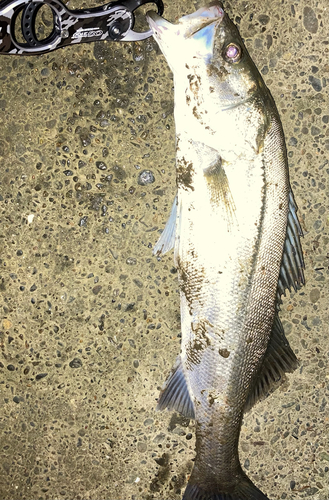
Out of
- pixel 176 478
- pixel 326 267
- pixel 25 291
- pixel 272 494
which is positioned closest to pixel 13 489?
pixel 176 478

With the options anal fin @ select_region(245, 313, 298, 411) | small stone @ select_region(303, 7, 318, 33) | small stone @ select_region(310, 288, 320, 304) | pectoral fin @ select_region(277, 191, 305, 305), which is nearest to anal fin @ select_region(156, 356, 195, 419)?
anal fin @ select_region(245, 313, 298, 411)

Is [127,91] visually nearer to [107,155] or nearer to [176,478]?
[107,155]

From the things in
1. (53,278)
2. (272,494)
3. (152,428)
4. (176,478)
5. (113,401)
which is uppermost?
(53,278)

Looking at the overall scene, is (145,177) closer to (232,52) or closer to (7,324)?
(232,52)

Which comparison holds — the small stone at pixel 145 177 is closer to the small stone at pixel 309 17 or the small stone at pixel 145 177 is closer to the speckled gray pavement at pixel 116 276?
the speckled gray pavement at pixel 116 276

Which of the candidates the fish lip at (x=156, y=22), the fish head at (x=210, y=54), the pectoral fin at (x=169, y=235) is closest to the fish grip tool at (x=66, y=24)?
the fish lip at (x=156, y=22)

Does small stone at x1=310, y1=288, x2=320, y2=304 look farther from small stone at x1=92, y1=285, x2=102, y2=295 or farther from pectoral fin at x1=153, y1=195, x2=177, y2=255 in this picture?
small stone at x1=92, y1=285, x2=102, y2=295

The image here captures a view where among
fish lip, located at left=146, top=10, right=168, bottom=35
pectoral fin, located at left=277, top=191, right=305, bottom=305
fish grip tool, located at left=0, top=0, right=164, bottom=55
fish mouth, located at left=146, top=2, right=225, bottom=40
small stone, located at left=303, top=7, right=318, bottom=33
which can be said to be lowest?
pectoral fin, located at left=277, top=191, right=305, bottom=305
